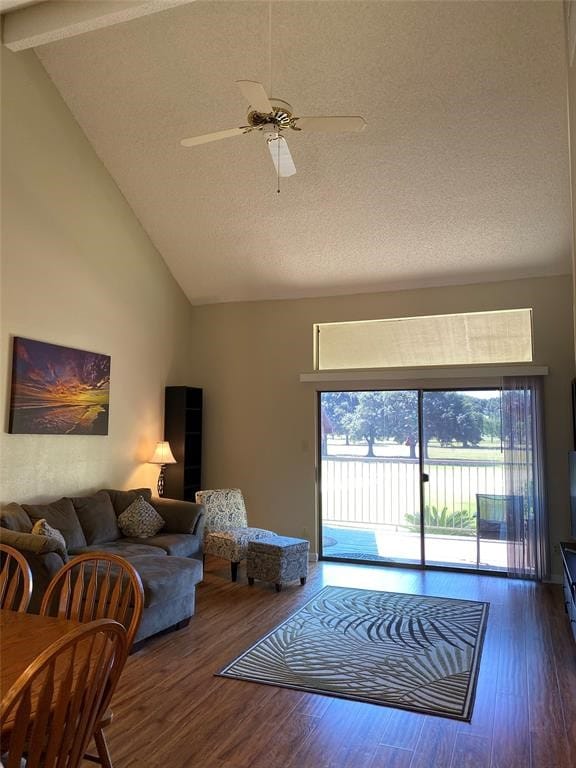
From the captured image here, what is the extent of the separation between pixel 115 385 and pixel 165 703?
374cm

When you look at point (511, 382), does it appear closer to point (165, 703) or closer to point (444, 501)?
point (444, 501)

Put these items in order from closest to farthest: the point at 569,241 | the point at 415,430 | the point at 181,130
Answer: the point at 181,130 < the point at 569,241 < the point at 415,430

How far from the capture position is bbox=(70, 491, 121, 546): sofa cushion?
527cm

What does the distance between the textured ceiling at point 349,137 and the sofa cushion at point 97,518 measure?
3191mm

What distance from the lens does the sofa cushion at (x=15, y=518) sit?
442 centimetres

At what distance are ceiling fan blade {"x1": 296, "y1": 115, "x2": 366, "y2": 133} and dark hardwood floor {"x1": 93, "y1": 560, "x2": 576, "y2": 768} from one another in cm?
326

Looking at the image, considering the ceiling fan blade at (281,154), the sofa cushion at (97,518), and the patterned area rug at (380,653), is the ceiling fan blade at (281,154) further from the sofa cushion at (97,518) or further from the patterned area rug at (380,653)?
the sofa cushion at (97,518)

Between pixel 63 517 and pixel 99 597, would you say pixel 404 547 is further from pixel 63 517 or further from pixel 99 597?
pixel 99 597

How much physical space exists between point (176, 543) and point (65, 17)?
4.43m

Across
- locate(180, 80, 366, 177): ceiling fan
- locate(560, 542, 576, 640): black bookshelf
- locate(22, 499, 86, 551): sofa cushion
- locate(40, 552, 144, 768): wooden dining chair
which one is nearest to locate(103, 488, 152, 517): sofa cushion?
locate(22, 499, 86, 551): sofa cushion

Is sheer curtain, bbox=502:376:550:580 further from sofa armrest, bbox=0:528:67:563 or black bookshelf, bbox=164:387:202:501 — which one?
sofa armrest, bbox=0:528:67:563

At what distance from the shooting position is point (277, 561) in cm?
543

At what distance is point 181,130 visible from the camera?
540 cm

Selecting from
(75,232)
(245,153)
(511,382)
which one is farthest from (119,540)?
(511,382)
